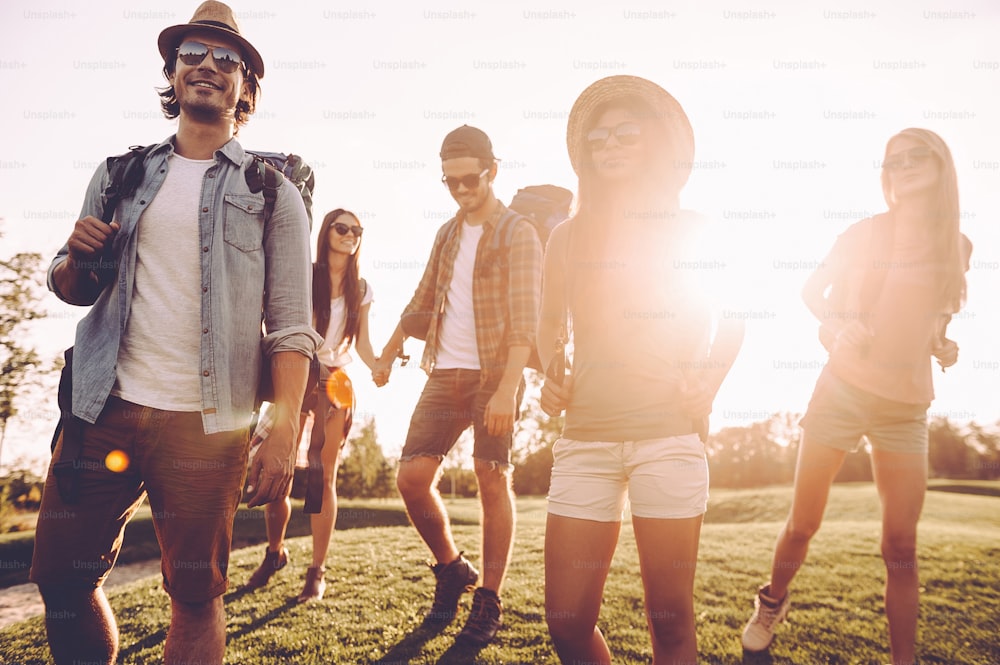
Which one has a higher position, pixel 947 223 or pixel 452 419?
pixel 947 223

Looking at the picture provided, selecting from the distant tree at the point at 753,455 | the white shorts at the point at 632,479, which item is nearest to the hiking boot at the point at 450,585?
the white shorts at the point at 632,479

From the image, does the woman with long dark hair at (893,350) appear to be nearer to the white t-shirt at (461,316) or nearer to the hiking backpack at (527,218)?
the hiking backpack at (527,218)

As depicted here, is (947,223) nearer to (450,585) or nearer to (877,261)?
(877,261)

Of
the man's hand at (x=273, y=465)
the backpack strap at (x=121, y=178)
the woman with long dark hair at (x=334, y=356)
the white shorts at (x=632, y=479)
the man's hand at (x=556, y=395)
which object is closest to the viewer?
the man's hand at (x=273, y=465)

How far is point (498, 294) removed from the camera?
4594mm

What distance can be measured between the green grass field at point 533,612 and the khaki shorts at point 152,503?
85.6 inches

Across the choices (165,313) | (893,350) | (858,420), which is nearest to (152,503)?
(165,313)

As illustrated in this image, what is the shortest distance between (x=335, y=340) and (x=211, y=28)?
120 inches

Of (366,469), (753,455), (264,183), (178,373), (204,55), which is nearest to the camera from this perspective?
(178,373)

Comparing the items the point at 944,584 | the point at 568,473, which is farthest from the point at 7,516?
the point at 944,584

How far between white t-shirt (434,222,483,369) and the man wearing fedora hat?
2.10 meters

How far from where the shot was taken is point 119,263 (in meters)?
2.47

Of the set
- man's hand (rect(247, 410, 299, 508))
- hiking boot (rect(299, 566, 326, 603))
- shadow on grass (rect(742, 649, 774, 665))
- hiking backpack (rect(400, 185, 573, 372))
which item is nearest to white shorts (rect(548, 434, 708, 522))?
man's hand (rect(247, 410, 299, 508))

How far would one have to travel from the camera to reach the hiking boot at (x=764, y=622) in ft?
15.2
